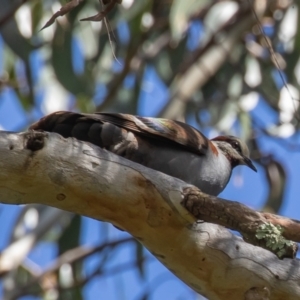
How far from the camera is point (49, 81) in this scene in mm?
7270

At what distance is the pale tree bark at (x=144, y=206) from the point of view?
2930 millimetres

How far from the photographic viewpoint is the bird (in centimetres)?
362

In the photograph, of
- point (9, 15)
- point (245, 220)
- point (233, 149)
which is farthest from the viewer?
point (9, 15)

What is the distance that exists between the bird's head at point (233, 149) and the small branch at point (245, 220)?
5.49 feet

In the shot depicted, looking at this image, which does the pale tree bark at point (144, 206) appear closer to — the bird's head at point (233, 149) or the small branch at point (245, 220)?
the small branch at point (245, 220)

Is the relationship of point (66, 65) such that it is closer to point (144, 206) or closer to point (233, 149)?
point (233, 149)

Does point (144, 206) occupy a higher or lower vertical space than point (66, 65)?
higher

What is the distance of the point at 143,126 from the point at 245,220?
99 centimetres

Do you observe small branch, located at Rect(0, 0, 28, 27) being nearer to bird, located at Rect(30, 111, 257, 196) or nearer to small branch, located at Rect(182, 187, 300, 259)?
bird, located at Rect(30, 111, 257, 196)

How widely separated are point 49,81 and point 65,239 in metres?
1.51

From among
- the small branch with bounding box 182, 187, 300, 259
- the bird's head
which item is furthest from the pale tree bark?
the bird's head

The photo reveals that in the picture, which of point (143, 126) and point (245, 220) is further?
point (143, 126)

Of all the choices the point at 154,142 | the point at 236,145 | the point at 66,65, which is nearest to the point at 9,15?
the point at 66,65

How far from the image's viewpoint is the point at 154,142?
3.98 meters
